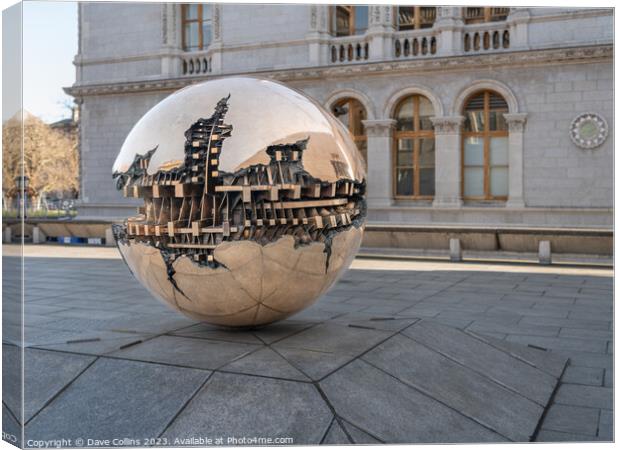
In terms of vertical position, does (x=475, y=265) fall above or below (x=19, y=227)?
below

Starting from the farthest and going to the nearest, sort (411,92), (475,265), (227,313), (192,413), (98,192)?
1. (98,192)
2. (411,92)
3. (475,265)
4. (227,313)
5. (192,413)

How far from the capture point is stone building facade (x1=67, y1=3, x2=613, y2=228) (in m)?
17.0

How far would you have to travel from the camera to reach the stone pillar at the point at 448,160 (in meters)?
18.5

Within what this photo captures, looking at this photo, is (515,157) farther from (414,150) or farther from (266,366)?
(266,366)

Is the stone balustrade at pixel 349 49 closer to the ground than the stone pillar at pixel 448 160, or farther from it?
farther from it

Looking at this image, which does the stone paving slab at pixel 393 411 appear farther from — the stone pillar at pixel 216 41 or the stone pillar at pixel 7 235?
the stone pillar at pixel 216 41

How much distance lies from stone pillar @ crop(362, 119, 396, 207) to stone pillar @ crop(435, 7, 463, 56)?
2.48 m

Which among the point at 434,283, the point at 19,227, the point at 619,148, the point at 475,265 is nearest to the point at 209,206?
the point at 19,227

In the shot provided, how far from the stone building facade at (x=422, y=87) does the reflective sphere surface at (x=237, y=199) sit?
42.6 ft

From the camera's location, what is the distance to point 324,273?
526cm

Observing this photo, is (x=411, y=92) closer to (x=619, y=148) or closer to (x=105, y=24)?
(x=105, y=24)

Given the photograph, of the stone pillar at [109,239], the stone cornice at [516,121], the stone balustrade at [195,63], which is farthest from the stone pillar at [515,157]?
the stone pillar at [109,239]

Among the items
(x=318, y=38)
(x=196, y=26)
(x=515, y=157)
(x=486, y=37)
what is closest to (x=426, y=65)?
(x=486, y=37)

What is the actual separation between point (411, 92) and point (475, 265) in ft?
20.8
